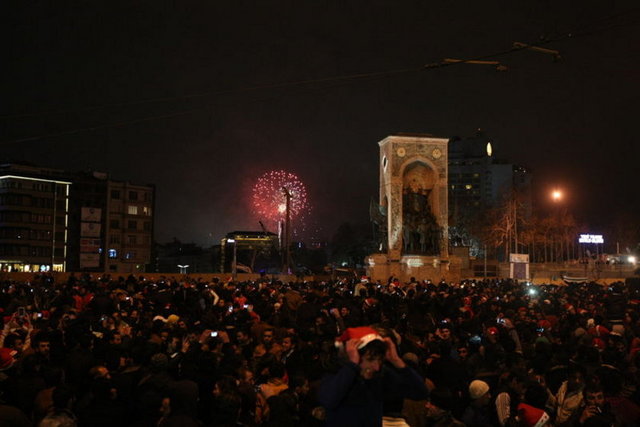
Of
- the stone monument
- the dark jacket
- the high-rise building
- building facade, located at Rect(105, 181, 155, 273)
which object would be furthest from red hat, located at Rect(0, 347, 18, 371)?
the high-rise building

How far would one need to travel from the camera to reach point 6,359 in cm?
834

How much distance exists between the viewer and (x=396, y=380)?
436 centimetres

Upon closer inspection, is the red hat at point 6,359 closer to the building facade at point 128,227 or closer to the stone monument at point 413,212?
the stone monument at point 413,212

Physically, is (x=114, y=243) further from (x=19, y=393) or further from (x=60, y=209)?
(x=19, y=393)

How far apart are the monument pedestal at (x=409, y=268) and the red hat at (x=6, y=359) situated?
31.2 metres

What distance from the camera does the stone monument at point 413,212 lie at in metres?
39.2

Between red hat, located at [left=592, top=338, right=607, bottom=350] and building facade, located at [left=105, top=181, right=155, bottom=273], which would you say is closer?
red hat, located at [left=592, top=338, right=607, bottom=350]

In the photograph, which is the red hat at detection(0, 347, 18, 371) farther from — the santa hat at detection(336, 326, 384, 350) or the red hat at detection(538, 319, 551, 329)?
the red hat at detection(538, 319, 551, 329)

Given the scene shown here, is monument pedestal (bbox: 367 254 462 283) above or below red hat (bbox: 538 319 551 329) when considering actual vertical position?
above

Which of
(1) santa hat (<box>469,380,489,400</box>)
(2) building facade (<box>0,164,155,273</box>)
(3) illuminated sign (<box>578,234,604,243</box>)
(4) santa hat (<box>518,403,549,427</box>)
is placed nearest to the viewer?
(4) santa hat (<box>518,403,549,427</box>)

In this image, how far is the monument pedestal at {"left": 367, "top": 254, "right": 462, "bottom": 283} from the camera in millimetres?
38906

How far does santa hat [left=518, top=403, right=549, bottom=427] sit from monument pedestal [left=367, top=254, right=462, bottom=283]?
3262cm

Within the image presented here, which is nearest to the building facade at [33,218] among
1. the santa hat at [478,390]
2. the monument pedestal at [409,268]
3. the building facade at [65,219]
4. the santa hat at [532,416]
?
the building facade at [65,219]

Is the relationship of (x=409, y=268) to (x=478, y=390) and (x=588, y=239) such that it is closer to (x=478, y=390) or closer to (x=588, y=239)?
(x=478, y=390)
